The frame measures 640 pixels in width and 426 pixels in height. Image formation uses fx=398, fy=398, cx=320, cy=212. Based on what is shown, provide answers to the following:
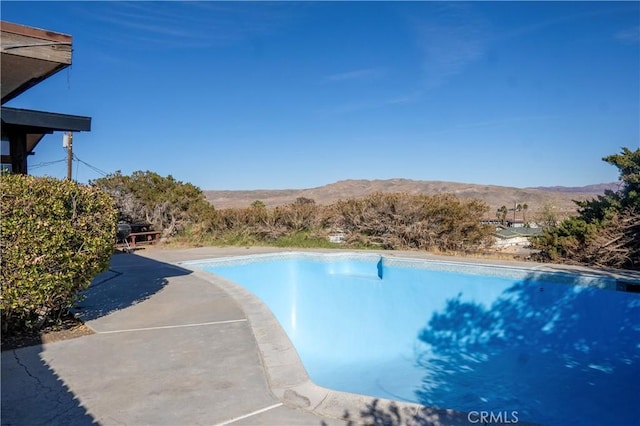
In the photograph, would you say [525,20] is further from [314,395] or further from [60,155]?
[60,155]

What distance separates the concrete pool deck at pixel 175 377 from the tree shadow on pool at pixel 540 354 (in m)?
2.84

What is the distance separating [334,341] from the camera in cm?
824

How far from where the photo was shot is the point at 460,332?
7.93m

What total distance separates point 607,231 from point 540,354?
13.4ft

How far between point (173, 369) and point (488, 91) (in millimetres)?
18395

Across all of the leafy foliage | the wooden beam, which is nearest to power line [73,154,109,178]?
the wooden beam

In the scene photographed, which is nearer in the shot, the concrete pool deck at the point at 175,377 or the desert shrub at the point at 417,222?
the concrete pool deck at the point at 175,377

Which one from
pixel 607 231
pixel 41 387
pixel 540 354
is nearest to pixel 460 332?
pixel 540 354

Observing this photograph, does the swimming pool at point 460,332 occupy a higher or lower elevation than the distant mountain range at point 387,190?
lower

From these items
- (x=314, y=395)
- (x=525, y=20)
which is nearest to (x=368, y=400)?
(x=314, y=395)

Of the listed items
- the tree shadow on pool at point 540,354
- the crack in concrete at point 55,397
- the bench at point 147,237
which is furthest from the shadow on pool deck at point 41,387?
the bench at point 147,237

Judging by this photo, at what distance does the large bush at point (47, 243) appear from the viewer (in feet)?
12.4

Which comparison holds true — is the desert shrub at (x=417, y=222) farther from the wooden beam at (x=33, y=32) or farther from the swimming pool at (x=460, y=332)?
the wooden beam at (x=33, y=32)

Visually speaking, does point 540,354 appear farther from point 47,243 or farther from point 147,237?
point 147,237
